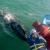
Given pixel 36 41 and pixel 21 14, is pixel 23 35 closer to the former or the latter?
pixel 36 41

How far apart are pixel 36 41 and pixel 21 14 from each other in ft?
8.83

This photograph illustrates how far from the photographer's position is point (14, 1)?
31.5 ft

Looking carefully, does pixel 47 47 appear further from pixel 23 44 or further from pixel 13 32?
pixel 13 32

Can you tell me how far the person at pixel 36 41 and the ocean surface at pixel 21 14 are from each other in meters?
0.20

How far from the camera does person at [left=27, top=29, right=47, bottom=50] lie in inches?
223

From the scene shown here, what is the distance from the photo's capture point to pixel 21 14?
8.40 m

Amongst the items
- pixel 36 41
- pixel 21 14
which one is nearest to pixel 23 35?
pixel 36 41

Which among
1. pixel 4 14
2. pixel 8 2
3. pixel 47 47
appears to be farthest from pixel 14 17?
pixel 47 47

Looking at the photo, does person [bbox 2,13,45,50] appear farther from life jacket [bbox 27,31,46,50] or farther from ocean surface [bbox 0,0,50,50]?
ocean surface [bbox 0,0,50,50]

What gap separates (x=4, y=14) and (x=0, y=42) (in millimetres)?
2001

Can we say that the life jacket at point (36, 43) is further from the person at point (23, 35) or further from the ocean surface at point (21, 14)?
the ocean surface at point (21, 14)

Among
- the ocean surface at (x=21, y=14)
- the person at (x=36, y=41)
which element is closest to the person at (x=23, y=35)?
the person at (x=36, y=41)

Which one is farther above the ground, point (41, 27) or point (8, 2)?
point (8, 2)

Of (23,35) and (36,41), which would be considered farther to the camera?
(23,35)
